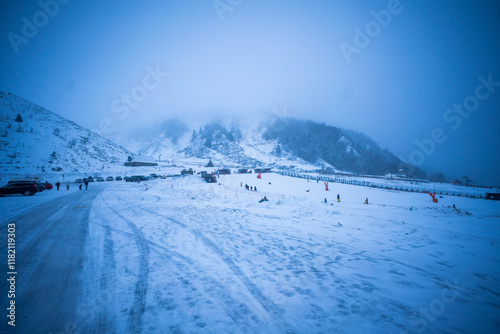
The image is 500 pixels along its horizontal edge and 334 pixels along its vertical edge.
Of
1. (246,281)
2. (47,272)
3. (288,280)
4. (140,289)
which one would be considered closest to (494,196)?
(288,280)

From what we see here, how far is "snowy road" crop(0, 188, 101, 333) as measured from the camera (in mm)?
3400

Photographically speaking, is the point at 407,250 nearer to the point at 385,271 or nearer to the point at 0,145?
the point at 385,271

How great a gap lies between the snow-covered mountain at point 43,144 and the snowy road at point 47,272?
48313mm

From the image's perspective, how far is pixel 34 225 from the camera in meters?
9.25

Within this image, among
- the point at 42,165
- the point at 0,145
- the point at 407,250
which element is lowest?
the point at 407,250

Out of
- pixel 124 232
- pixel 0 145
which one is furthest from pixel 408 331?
pixel 0 145

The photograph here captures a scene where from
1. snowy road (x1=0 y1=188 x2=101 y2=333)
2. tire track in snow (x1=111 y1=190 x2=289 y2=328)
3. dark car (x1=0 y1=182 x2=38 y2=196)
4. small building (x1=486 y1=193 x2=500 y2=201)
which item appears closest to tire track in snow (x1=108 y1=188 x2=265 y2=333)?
tire track in snow (x1=111 y1=190 x2=289 y2=328)

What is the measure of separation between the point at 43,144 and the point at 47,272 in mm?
70259

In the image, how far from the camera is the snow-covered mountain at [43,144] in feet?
141

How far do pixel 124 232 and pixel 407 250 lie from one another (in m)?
11.7

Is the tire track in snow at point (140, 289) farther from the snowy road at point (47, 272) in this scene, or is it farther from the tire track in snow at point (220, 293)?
the snowy road at point (47, 272)

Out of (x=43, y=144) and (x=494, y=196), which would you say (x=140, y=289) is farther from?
(x=43, y=144)

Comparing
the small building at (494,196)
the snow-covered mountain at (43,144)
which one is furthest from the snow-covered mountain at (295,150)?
the small building at (494,196)

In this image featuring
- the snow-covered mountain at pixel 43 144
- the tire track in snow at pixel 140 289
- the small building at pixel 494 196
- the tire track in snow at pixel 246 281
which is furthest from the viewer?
the snow-covered mountain at pixel 43 144
